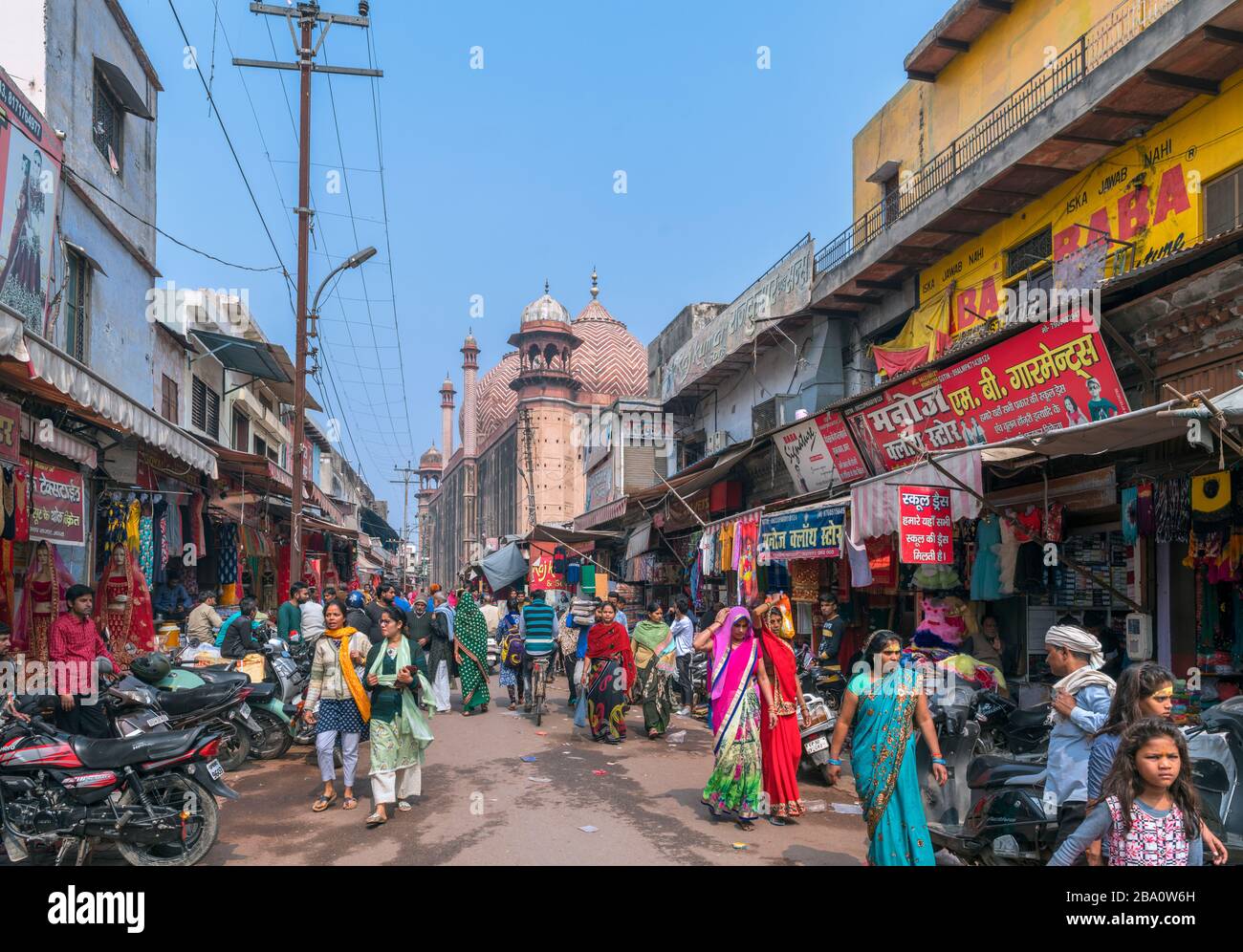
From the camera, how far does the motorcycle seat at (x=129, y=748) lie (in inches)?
199

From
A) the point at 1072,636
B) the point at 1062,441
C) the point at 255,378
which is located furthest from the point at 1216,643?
the point at 255,378

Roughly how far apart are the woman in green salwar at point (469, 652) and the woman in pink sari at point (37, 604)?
500 centimetres

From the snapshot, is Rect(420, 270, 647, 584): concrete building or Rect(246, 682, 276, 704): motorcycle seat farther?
Rect(420, 270, 647, 584): concrete building

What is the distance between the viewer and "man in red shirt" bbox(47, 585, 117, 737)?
6055 millimetres

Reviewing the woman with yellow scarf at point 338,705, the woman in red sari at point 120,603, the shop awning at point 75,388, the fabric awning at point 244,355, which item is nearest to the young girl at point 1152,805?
the woman with yellow scarf at point 338,705

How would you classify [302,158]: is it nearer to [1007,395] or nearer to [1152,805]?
[1007,395]

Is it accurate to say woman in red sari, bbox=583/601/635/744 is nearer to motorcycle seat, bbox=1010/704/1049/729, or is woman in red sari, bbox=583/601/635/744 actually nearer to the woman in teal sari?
motorcycle seat, bbox=1010/704/1049/729

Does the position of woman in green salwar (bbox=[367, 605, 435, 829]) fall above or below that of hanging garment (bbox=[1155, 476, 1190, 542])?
below

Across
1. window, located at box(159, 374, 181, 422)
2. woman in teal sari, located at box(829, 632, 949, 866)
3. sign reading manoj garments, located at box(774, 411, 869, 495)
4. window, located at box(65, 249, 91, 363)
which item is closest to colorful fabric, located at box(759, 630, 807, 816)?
woman in teal sari, located at box(829, 632, 949, 866)

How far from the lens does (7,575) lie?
7668 millimetres

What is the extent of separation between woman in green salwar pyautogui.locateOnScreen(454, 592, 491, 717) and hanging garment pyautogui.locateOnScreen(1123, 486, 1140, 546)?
7898mm

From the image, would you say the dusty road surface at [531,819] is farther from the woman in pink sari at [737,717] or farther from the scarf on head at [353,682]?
the scarf on head at [353,682]
